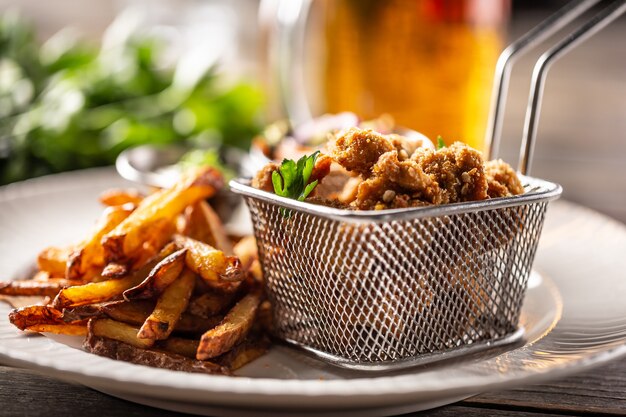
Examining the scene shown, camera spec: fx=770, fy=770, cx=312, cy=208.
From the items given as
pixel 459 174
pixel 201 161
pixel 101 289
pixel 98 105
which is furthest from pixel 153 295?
pixel 98 105

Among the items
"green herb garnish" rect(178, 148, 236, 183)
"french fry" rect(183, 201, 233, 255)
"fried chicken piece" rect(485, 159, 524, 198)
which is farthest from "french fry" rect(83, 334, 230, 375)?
"green herb garnish" rect(178, 148, 236, 183)

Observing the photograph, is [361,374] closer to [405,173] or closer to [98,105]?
[405,173]

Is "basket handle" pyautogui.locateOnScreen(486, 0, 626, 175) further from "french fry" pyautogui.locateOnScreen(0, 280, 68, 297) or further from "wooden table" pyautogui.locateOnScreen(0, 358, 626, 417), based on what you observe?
"french fry" pyautogui.locateOnScreen(0, 280, 68, 297)

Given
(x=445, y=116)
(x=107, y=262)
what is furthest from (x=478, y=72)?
(x=107, y=262)

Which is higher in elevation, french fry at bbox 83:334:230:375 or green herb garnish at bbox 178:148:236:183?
green herb garnish at bbox 178:148:236:183

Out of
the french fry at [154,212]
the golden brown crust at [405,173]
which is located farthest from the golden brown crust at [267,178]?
the french fry at [154,212]

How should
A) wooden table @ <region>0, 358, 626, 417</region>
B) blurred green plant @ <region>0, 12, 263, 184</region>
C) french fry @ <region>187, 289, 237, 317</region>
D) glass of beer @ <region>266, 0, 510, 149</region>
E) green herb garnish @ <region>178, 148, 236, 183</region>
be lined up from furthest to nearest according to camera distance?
1. blurred green plant @ <region>0, 12, 263, 184</region>
2. glass of beer @ <region>266, 0, 510, 149</region>
3. green herb garnish @ <region>178, 148, 236, 183</region>
4. french fry @ <region>187, 289, 237, 317</region>
5. wooden table @ <region>0, 358, 626, 417</region>
